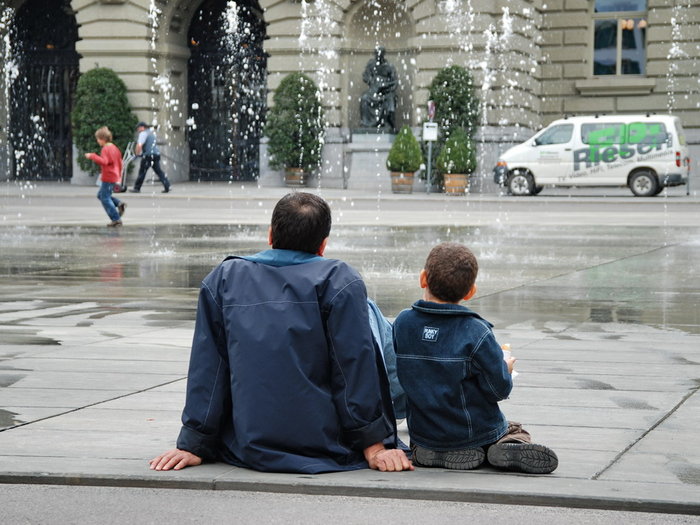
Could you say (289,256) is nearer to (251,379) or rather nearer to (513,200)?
(251,379)

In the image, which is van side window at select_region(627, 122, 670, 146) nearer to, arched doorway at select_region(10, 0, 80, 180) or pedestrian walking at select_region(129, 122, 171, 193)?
pedestrian walking at select_region(129, 122, 171, 193)

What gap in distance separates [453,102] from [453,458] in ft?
96.5

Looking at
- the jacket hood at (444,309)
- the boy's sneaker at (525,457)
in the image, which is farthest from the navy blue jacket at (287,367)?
the boy's sneaker at (525,457)

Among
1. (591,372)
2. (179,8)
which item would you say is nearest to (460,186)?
(179,8)

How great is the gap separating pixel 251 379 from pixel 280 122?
30454 millimetres

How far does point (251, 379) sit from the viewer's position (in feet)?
15.2

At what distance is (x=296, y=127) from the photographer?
3488 centimetres

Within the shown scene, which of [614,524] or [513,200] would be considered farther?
[513,200]

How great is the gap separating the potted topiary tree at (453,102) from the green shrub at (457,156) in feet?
1.31

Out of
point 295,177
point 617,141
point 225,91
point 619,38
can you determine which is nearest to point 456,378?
point 617,141

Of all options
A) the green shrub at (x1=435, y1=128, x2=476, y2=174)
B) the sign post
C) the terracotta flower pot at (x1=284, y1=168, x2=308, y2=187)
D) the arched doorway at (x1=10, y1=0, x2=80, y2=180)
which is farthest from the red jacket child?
the arched doorway at (x1=10, y1=0, x2=80, y2=180)

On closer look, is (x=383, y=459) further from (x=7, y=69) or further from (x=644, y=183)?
(x=7, y=69)

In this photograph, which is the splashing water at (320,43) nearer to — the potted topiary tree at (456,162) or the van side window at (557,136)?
the potted topiary tree at (456,162)

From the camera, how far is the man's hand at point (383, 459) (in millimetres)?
4746
